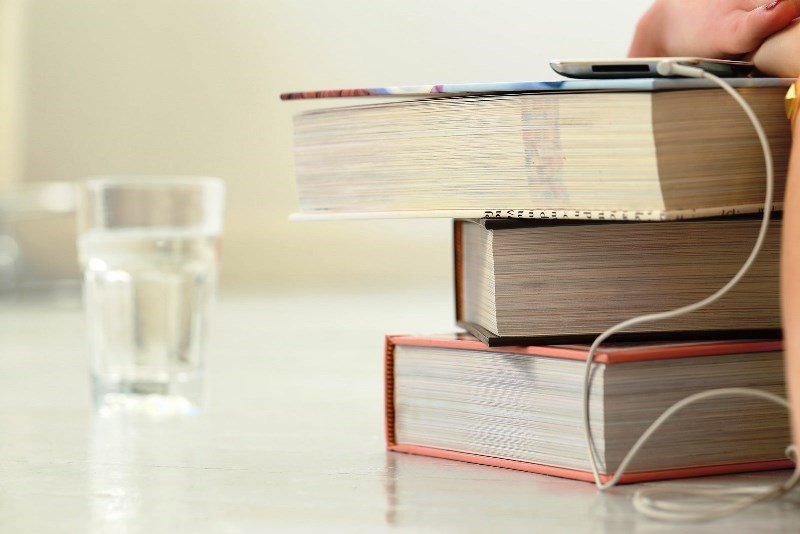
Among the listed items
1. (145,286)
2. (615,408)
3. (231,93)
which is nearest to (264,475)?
(615,408)

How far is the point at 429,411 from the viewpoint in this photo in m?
0.84

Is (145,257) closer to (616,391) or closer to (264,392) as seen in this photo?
(264,392)

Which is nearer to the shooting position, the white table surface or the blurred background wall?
the white table surface

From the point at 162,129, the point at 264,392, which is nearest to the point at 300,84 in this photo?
the point at 162,129

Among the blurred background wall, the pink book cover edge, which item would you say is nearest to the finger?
the pink book cover edge

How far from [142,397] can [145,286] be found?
11cm

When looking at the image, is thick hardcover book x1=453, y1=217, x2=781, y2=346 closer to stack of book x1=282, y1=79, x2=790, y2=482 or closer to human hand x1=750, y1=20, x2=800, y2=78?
stack of book x1=282, y1=79, x2=790, y2=482

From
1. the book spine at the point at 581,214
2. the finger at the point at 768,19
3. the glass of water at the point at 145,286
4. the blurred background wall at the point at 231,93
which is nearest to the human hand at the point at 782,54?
the finger at the point at 768,19

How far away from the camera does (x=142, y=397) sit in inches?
43.2

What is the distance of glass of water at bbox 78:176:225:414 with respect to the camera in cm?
108

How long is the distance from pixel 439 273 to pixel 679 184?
3.06 m

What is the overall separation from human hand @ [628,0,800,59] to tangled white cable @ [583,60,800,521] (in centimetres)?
13

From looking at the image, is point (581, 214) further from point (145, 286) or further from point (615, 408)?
point (145, 286)

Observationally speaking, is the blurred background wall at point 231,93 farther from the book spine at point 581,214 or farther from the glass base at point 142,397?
the book spine at point 581,214
